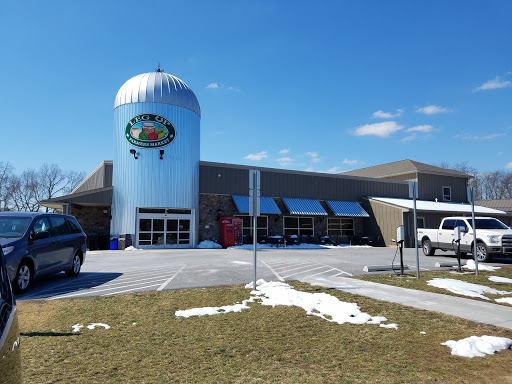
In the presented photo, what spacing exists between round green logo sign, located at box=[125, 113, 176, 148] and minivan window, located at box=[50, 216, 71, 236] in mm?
15369

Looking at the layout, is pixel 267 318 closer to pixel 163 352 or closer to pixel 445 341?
pixel 163 352

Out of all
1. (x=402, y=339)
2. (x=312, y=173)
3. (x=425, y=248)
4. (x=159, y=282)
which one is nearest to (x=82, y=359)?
(x=402, y=339)

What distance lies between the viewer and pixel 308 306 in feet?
22.1

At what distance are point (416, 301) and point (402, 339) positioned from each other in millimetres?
2607

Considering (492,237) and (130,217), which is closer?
(492,237)

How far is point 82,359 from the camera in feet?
13.9

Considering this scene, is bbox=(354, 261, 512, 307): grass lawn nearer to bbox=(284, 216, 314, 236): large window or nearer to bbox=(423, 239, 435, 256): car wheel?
bbox=(423, 239, 435, 256): car wheel

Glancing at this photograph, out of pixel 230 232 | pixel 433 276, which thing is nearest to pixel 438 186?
pixel 230 232

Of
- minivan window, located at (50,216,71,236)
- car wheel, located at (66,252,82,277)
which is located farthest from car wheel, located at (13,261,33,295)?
car wheel, located at (66,252,82,277)

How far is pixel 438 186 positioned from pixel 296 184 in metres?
17.1

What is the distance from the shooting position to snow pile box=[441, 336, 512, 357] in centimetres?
453

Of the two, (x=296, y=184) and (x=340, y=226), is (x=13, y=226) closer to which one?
(x=296, y=184)

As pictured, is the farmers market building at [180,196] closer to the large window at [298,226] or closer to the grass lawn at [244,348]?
the large window at [298,226]

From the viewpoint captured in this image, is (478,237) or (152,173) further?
(152,173)
